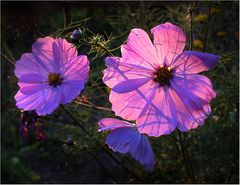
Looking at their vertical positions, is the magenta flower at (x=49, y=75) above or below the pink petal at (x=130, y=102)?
above

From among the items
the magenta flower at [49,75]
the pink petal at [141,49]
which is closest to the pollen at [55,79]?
the magenta flower at [49,75]

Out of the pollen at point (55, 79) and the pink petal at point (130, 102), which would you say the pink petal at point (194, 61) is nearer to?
the pink petal at point (130, 102)

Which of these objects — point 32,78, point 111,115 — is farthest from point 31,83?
point 111,115

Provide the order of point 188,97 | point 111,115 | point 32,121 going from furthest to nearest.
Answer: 1. point 111,115
2. point 32,121
3. point 188,97

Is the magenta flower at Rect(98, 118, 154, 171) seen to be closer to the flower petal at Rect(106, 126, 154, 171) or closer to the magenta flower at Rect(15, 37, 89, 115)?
the flower petal at Rect(106, 126, 154, 171)

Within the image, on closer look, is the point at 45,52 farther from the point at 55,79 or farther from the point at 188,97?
the point at 188,97

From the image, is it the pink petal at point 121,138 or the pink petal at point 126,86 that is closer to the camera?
the pink petal at point 126,86

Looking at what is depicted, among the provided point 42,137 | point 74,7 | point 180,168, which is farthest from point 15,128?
point 42,137
